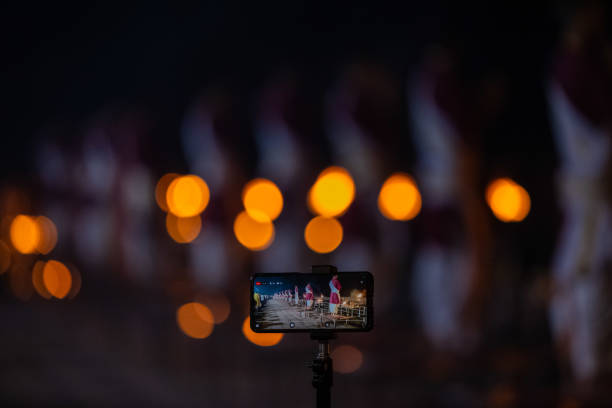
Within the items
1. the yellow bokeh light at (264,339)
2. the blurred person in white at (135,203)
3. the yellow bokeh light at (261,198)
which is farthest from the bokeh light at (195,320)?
the yellow bokeh light at (261,198)

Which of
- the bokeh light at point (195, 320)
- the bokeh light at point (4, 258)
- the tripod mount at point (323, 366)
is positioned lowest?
the bokeh light at point (195, 320)

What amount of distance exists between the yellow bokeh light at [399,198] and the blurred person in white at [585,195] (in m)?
1.55

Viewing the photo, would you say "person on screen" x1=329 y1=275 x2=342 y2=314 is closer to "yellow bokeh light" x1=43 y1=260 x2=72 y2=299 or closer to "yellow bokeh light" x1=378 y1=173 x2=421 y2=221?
"yellow bokeh light" x1=378 y1=173 x2=421 y2=221

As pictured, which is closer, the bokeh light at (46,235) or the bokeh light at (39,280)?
the bokeh light at (46,235)

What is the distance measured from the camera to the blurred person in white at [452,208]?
5.12m

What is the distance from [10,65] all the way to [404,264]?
24.6 ft

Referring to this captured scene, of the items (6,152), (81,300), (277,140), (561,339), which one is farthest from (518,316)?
(6,152)

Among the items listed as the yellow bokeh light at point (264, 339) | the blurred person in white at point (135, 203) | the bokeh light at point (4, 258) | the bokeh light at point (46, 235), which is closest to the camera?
the yellow bokeh light at point (264, 339)

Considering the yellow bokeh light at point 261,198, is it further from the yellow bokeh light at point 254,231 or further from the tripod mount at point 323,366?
Result: the tripod mount at point 323,366

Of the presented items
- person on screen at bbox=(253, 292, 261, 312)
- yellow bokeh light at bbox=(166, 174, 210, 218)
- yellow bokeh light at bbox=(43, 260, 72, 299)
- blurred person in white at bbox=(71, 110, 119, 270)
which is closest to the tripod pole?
person on screen at bbox=(253, 292, 261, 312)

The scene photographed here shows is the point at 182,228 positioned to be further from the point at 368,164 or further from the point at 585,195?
the point at 585,195

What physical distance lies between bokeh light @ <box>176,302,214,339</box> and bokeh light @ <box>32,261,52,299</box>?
358 centimetres

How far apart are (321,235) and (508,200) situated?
5.72 ft

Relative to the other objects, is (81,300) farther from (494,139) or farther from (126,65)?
(494,139)
